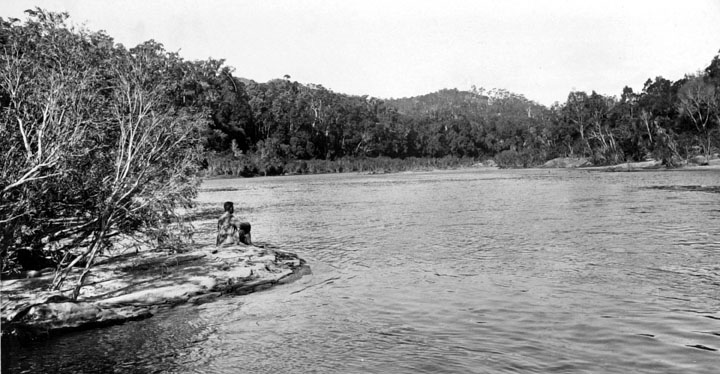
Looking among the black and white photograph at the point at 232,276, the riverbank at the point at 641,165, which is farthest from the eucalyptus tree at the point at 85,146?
the riverbank at the point at 641,165

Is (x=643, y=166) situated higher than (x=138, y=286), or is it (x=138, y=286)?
(x=643, y=166)

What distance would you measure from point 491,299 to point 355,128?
5301 inches

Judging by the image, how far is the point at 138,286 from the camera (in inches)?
464

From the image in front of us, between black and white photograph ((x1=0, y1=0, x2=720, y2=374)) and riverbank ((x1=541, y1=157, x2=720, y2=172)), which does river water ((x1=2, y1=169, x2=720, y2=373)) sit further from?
riverbank ((x1=541, y1=157, x2=720, y2=172))

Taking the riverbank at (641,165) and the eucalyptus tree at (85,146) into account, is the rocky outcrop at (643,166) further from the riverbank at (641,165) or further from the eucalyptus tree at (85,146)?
the eucalyptus tree at (85,146)

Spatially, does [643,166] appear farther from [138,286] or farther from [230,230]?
[138,286]

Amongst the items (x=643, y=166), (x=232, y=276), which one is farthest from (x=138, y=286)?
(x=643, y=166)

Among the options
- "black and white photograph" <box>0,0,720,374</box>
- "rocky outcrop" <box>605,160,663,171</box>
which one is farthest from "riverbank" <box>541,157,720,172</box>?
"black and white photograph" <box>0,0,720,374</box>

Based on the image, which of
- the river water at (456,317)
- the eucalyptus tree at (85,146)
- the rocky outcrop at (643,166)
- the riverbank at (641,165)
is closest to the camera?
the river water at (456,317)

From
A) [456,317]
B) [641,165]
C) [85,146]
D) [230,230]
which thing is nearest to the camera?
[456,317]

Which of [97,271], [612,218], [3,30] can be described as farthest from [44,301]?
[612,218]

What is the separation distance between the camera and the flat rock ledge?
960cm

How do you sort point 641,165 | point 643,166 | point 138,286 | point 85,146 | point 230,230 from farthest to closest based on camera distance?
point 641,165 → point 643,166 → point 230,230 → point 138,286 → point 85,146

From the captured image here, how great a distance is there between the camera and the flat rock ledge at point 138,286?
31.5 feet
